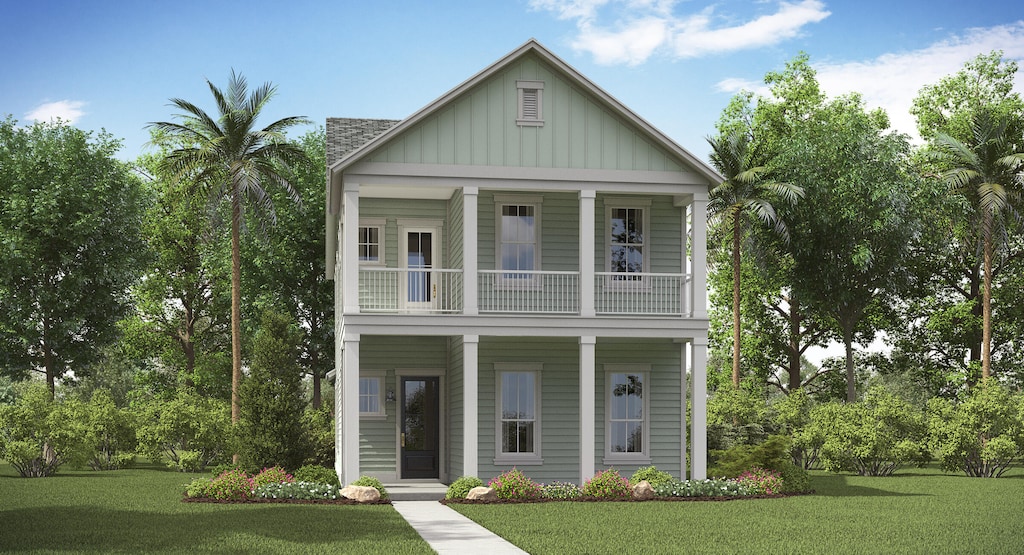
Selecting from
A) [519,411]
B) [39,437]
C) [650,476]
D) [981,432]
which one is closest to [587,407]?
[650,476]

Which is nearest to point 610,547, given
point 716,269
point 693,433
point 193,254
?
point 693,433

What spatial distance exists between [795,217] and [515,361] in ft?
54.7

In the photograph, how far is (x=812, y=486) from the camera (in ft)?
77.6

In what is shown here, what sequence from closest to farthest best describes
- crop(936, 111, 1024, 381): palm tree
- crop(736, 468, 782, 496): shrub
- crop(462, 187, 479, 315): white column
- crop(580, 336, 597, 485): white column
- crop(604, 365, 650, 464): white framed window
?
crop(462, 187, 479, 315): white column → crop(580, 336, 597, 485): white column → crop(736, 468, 782, 496): shrub → crop(604, 365, 650, 464): white framed window → crop(936, 111, 1024, 381): palm tree

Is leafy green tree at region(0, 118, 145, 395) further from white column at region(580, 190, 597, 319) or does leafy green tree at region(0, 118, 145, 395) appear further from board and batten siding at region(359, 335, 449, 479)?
white column at region(580, 190, 597, 319)

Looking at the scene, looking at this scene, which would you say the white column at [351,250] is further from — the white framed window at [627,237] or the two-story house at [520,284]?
the white framed window at [627,237]

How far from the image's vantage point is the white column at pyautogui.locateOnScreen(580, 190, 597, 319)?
68.3 ft

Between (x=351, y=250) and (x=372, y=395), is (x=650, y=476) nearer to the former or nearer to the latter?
(x=372, y=395)

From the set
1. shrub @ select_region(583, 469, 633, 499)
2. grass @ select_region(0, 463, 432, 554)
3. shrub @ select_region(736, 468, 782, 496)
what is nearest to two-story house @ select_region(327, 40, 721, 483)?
shrub @ select_region(583, 469, 633, 499)

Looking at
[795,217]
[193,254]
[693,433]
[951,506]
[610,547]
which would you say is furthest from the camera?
[193,254]

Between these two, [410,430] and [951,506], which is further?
[410,430]

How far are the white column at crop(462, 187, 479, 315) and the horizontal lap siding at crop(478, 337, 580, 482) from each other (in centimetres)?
211

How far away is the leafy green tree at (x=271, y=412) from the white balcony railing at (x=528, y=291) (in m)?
4.60

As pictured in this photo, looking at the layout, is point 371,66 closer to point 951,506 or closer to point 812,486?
point 812,486
